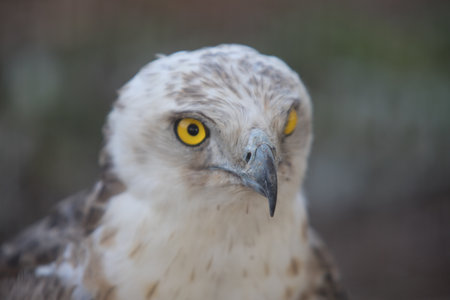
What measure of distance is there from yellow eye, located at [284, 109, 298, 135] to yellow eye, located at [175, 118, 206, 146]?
1.11 feet

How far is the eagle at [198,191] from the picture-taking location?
1900mm

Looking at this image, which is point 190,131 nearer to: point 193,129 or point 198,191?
point 193,129

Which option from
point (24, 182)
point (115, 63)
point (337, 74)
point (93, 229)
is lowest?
point (24, 182)

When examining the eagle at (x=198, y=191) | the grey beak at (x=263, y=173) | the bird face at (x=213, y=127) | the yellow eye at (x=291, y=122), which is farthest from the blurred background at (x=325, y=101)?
the grey beak at (x=263, y=173)

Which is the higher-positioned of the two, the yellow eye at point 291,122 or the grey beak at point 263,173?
the yellow eye at point 291,122

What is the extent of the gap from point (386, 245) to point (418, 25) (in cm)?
238

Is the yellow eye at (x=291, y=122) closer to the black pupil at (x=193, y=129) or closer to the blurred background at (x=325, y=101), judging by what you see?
the black pupil at (x=193, y=129)

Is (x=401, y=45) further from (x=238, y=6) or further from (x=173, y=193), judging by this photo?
(x=173, y=193)

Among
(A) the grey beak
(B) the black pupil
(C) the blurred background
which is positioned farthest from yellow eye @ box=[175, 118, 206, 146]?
(C) the blurred background

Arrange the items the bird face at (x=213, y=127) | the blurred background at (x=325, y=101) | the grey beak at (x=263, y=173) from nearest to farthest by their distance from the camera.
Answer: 1. the grey beak at (x=263, y=173)
2. the bird face at (x=213, y=127)
3. the blurred background at (x=325, y=101)

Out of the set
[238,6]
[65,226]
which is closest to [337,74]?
[238,6]

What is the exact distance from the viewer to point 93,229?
7.26 feet

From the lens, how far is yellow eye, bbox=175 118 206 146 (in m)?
1.92

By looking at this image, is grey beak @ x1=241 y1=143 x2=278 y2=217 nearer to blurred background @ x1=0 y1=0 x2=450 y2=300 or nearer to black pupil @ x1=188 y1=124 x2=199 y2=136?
black pupil @ x1=188 y1=124 x2=199 y2=136
